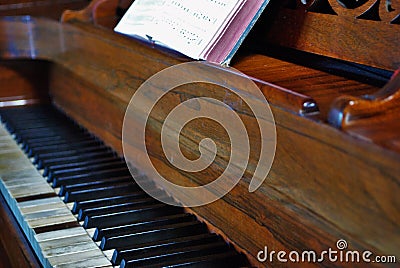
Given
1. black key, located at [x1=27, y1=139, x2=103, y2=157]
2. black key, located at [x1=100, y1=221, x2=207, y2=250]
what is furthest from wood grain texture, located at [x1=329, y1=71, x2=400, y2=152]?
black key, located at [x1=27, y1=139, x2=103, y2=157]

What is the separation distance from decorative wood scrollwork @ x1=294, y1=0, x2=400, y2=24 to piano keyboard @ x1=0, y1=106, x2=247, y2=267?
545 millimetres

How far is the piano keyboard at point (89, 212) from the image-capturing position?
1360mm

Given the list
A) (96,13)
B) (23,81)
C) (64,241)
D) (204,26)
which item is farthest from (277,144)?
(23,81)

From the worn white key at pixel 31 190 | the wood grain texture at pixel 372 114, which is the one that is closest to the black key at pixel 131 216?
the worn white key at pixel 31 190

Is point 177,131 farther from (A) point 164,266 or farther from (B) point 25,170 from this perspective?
(B) point 25,170

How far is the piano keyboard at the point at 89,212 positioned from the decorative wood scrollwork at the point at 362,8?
1.79 ft

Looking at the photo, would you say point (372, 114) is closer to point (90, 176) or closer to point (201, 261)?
point (201, 261)

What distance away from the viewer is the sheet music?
1.47m

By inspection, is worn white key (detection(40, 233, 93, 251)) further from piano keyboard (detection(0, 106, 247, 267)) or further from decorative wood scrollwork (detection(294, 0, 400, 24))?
decorative wood scrollwork (detection(294, 0, 400, 24))

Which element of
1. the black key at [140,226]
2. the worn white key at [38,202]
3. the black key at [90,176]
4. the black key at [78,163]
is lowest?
the black key at [78,163]

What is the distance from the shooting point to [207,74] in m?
1.37

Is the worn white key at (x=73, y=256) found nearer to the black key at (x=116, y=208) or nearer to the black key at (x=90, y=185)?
the black key at (x=116, y=208)

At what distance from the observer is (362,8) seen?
1353 mm

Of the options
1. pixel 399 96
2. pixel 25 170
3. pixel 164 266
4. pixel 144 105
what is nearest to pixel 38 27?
pixel 25 170
